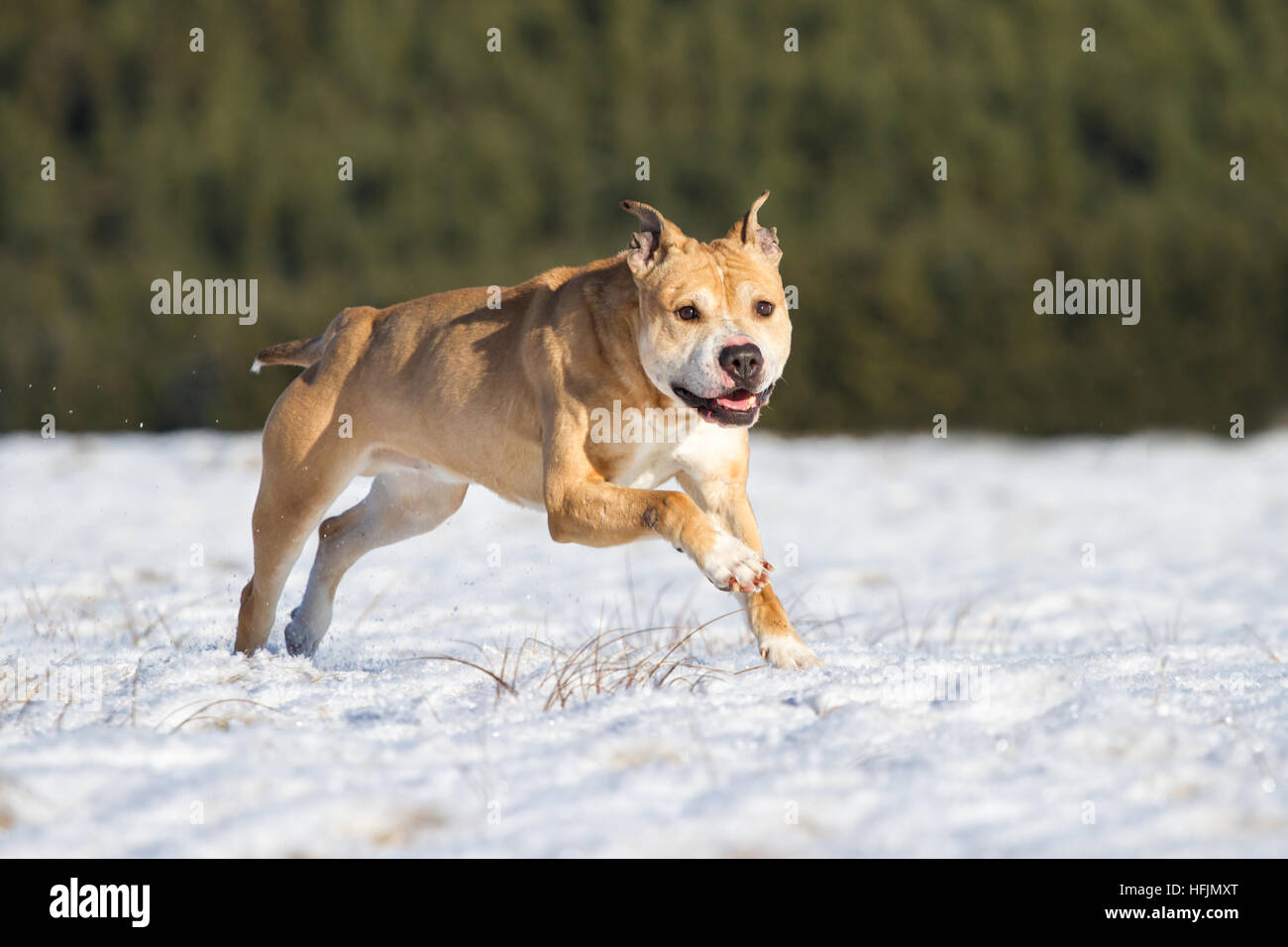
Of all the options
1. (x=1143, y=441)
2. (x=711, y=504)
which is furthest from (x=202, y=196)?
(x=711, y=504)

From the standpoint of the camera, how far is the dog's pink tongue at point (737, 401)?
4770 millimetres

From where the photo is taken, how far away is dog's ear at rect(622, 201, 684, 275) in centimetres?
506

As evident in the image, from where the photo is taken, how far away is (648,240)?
5098mm

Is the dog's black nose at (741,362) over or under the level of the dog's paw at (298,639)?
over

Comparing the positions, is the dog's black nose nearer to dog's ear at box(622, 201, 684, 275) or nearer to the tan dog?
the tan dog

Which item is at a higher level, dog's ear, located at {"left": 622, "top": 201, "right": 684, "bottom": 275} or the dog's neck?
dog's ear, located at {"left": 622, "top": 201, "right": 684, "bottom": 275}

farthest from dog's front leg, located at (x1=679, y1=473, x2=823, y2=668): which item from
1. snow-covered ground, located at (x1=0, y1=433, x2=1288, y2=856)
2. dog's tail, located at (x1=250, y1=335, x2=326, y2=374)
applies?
dog's tail, located at (x1=250, y1=335, x2=326, y2=374)

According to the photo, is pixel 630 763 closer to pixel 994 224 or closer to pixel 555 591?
pixel 555 591

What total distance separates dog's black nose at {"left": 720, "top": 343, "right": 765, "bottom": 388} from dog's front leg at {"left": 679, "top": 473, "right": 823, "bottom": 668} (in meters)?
0.52

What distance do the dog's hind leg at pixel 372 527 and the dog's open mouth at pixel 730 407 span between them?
71.8 inches

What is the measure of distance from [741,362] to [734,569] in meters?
0.73

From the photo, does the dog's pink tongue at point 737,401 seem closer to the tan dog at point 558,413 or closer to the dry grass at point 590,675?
the tan dog at point 558,413

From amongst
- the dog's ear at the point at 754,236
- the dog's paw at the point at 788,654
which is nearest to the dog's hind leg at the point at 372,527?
the dog's ear at the point at 754,236

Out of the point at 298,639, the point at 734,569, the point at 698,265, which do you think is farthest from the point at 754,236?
the point at 298,639
